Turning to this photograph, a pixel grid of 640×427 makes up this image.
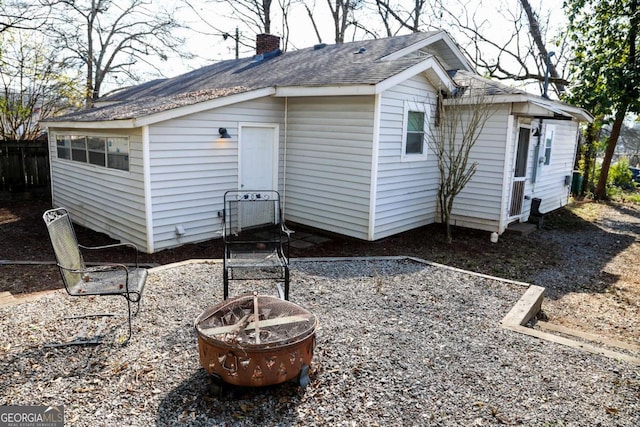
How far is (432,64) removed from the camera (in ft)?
27.0

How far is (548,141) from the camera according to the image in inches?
443

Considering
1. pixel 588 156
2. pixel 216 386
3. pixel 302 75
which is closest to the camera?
pixel 216 386

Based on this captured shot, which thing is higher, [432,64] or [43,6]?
[43,6]

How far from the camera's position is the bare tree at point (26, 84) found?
14.1 meters

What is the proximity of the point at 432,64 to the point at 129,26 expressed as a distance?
A: 1827 cm

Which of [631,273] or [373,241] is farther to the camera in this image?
[373,241]

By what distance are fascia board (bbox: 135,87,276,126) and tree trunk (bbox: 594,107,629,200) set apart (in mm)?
10686

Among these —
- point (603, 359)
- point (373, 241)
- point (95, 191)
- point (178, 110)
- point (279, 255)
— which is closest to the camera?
point (603, 359)

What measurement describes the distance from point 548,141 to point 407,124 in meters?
5.02

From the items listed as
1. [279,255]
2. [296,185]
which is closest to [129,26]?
[296,185]

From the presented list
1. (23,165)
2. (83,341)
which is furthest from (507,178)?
(23,165)

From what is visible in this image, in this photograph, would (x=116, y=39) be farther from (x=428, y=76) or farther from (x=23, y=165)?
(x=428, y=76)

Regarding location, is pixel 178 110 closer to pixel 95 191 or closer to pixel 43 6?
pixel 95 191

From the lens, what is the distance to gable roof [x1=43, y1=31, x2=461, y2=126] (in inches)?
292
